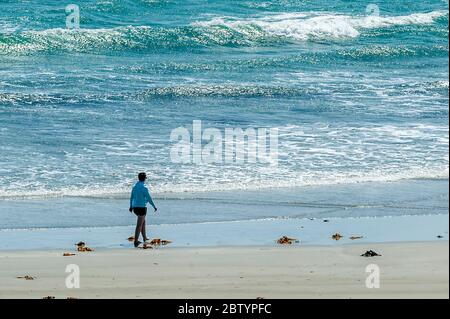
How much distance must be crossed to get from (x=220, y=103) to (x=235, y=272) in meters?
12.3

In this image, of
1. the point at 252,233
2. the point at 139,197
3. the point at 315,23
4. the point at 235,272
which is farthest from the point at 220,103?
the point at 315,23

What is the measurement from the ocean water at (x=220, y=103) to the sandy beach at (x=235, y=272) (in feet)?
6.54

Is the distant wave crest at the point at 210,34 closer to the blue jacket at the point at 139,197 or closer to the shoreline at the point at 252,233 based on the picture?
the shoreline at the point at 252,233

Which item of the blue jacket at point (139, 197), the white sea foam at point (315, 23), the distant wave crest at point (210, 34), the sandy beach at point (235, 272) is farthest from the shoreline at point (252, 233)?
the white sea foam at point (315, 23)

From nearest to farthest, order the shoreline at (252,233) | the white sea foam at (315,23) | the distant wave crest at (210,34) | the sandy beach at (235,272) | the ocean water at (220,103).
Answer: the sandy beach at (235,272) → the shoreline at (252,233) → the ocean water at (220,103) → the distant wave crest at (210,34) → the white sea foam at (315,23)

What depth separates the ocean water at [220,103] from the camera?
1541 centimetres

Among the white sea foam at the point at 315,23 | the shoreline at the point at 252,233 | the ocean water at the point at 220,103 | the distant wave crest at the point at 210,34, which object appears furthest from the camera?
the white sea foam at the point at 315,23

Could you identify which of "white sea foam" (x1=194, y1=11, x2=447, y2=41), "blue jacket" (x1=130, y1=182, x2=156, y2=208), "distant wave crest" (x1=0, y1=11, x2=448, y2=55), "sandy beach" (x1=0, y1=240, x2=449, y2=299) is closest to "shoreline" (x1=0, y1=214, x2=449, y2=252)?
"sandy beach" (x1=0, y1=240, x2=449, y2=299)

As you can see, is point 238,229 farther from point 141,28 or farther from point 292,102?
point 141,28

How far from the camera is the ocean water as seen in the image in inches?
607

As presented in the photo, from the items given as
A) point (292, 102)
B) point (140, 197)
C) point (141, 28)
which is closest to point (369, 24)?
point (141, 28)

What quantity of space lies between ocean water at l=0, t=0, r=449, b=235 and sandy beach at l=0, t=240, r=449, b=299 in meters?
1.99

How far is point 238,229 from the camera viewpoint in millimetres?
13445

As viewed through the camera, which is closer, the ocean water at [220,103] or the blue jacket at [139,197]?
the blue jacket at [139,197]
